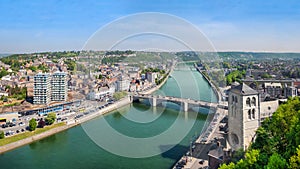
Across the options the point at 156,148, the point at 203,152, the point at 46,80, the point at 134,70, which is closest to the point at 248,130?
the point at 203,152

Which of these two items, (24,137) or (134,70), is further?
(134,70)

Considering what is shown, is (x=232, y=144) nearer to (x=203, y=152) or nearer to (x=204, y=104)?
(x=203, y=152)

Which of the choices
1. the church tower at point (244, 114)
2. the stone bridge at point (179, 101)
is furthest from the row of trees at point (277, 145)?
the stone bridge at point (179, 101)

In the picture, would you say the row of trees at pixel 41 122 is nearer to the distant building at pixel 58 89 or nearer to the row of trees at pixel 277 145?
the distant building at pixel 58 89

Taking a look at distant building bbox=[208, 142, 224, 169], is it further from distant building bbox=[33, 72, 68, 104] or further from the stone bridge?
distant building bbox=[33, 72, 68, 104]

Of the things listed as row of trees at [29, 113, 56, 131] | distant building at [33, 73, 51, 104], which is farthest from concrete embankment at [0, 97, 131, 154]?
distant building at [33, 73, 51, 104]

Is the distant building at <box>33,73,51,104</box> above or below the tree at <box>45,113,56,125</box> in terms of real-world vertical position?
above
